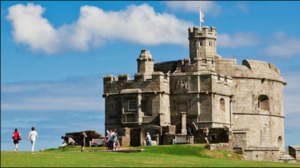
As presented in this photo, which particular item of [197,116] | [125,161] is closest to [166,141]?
[197,116]

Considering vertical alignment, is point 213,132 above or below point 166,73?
below

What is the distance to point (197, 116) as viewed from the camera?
191 ft

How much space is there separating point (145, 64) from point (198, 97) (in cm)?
592

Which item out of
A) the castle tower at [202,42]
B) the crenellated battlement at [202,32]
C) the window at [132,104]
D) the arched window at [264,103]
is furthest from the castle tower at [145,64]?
the arched window at [264,103]

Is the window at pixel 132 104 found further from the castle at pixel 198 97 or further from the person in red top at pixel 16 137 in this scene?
the person in red top at pixel 16 137

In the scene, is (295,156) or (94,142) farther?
(295,156)

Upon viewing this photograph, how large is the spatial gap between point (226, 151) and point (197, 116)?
46.4 feet

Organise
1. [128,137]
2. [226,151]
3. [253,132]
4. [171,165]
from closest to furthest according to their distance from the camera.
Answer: [171,165], [226,151], [128,137], [253,132]

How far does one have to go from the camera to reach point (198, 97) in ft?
191

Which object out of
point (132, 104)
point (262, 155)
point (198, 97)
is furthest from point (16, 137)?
point (262, 155)

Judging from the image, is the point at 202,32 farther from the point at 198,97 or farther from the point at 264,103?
the point at 264,103

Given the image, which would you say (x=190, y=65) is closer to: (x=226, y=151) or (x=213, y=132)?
(x=213, y=132)

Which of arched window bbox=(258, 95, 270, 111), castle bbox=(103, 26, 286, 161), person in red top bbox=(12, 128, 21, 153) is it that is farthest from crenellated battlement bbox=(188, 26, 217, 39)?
person in red top bbox=(12, 128, 21, 153)

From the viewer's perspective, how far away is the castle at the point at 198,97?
58188 millimetres
